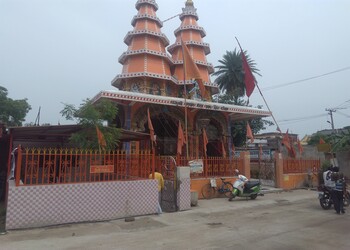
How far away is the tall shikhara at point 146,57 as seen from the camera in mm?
19062

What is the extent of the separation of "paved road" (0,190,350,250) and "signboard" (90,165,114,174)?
1.40 m

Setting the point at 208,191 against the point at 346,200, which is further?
the point at 208,191

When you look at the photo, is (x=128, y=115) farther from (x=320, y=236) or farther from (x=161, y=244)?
(x=320, y=236)

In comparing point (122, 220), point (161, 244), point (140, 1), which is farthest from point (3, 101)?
point (161, 244)

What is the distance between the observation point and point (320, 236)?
6504 millimetres

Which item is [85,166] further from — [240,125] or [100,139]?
[240,125]

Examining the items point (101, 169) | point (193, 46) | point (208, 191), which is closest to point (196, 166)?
point (208, 191)

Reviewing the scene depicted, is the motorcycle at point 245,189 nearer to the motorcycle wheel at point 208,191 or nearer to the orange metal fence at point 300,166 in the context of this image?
the motorcycle wheel at point 208,191

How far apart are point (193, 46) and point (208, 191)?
1359cm

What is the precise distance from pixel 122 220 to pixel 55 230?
186 centimetres

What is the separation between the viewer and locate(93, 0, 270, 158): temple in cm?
1425

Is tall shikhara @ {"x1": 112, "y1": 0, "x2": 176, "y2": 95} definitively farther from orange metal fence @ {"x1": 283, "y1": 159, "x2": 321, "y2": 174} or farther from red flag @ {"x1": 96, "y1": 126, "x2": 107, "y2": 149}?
red flag @ {"x1": 96, "y1": 126, "x2": 107, "y2": 149}

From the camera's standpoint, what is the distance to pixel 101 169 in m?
8.39

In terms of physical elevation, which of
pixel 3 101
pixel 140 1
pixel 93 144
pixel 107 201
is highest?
pixel 140 1
